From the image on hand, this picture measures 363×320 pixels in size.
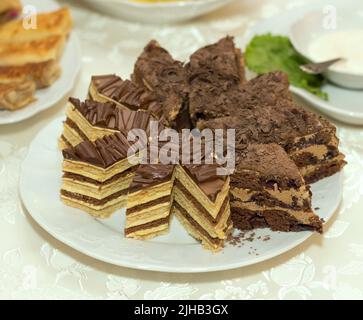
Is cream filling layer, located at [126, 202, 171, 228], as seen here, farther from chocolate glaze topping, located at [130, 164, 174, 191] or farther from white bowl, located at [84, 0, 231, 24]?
white bowl, located at [84, 0, 231, 24]

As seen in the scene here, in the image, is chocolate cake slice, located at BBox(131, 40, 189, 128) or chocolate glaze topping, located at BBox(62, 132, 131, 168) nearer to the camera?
chocolate glaze topping, located at BBox(62, 132, 131, 168)

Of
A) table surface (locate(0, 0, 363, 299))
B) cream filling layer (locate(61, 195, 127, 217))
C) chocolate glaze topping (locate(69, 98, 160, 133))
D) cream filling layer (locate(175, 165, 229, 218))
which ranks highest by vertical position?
chocolate glaze topping (locate(69, 98, 160, 133))

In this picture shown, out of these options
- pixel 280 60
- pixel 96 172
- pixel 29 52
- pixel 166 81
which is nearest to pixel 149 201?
pixel 96 172

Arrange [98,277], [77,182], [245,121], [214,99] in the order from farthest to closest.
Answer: [214,99]
[245,121]
[77,182]
[98,277]

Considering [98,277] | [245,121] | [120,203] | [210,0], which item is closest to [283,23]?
[210,0]

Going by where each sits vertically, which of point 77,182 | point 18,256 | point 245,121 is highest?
point 245,121

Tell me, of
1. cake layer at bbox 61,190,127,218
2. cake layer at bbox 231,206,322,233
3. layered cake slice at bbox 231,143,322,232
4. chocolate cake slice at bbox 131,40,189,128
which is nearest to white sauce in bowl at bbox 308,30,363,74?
chocolate cake slice at bbox 131,40,189,128

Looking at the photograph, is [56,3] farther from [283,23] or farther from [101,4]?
[283,23]

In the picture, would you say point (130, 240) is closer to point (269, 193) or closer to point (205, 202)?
point (205, 202)
